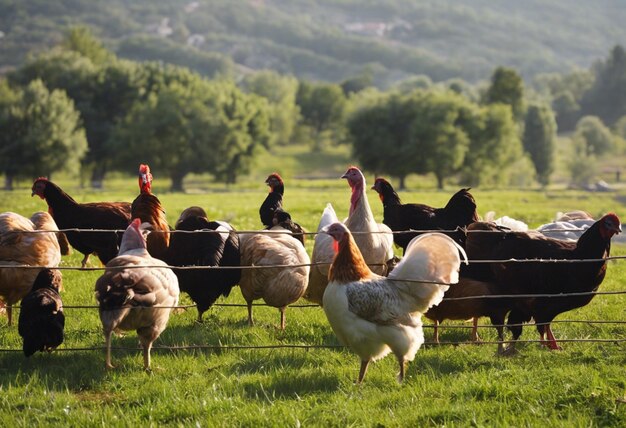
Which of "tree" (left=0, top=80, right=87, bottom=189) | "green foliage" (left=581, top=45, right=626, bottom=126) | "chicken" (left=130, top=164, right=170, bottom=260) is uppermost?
"green foliage" (left=581, top=45, right=626, bottom=126)

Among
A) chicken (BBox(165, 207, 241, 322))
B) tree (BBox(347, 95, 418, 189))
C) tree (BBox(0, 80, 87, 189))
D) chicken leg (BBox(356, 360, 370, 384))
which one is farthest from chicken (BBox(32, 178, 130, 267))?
tree (BBox(347, 95, 418, 189))

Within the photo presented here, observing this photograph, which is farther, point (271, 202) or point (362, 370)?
point (271, 202)

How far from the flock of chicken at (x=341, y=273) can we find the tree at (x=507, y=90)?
75.9 meters

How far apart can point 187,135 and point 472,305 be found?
50.7 meters

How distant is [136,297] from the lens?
6969mm

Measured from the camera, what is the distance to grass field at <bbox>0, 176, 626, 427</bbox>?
5844mm

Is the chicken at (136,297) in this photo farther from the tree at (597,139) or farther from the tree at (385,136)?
the tree at (597,139)

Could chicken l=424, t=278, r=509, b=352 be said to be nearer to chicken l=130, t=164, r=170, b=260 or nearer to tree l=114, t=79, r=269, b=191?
chicken l=130, t=164, r=170, b=260

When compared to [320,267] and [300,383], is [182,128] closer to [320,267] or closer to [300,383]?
[320,267]

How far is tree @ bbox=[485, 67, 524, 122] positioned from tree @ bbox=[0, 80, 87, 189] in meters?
50.4

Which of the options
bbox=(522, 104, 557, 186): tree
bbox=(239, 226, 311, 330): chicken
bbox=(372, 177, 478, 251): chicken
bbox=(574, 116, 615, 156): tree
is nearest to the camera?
bbox=(239, 226, 311, 330): chicken

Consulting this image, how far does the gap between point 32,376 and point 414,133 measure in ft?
181

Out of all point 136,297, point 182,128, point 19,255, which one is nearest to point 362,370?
point 136,297

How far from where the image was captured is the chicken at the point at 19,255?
857 centimetres
